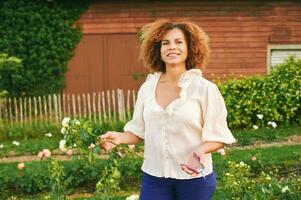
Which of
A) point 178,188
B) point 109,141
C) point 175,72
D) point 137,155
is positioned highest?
point 175,72

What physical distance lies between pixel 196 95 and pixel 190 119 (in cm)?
15

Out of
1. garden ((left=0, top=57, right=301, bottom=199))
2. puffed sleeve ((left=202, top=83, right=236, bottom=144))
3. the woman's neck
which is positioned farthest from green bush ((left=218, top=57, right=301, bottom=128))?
puffed sleeve ((left=202, top=83, right=236, bottom=144))

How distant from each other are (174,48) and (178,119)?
43 centimetres

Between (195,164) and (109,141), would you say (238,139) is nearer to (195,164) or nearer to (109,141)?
(109,141)

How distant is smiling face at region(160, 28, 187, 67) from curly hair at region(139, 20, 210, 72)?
0.03m

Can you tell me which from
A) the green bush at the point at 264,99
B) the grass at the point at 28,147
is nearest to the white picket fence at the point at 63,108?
the grass at the point at 28,147

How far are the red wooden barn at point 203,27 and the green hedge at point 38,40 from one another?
336 millimetres

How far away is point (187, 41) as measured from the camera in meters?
3.42

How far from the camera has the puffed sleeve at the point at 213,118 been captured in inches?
126

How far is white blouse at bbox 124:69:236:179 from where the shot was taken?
323 centimetres

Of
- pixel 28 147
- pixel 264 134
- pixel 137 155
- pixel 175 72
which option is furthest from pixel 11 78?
pixel 175 72

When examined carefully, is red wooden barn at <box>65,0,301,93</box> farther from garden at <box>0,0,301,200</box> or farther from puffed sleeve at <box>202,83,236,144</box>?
puffed sleeve at <box>202,83,236,144</box>

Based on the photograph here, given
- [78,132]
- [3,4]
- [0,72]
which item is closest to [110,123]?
[0,72]

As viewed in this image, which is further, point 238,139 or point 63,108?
point 63,108
